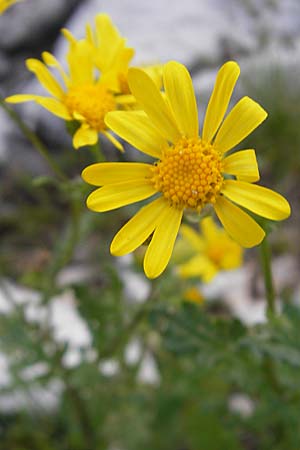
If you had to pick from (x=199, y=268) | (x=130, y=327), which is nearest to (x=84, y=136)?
(x=130, y=327)

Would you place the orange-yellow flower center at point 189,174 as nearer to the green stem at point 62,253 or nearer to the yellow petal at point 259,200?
the yellow petal at point 259,200

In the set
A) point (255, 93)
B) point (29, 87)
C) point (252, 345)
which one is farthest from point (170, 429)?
point (29, 87)

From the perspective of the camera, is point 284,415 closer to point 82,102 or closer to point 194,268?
point 194,268

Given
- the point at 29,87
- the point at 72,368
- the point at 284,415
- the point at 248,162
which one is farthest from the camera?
the point at 29,87

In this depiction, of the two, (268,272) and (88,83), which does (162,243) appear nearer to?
(268,272)

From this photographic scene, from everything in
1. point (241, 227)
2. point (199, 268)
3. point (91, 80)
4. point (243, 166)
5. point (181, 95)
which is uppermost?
point (91, 80)

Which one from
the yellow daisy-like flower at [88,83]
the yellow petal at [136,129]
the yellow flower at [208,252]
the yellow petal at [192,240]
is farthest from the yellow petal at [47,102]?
the yellow petal at [192,240]

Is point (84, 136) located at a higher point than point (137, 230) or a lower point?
higher
